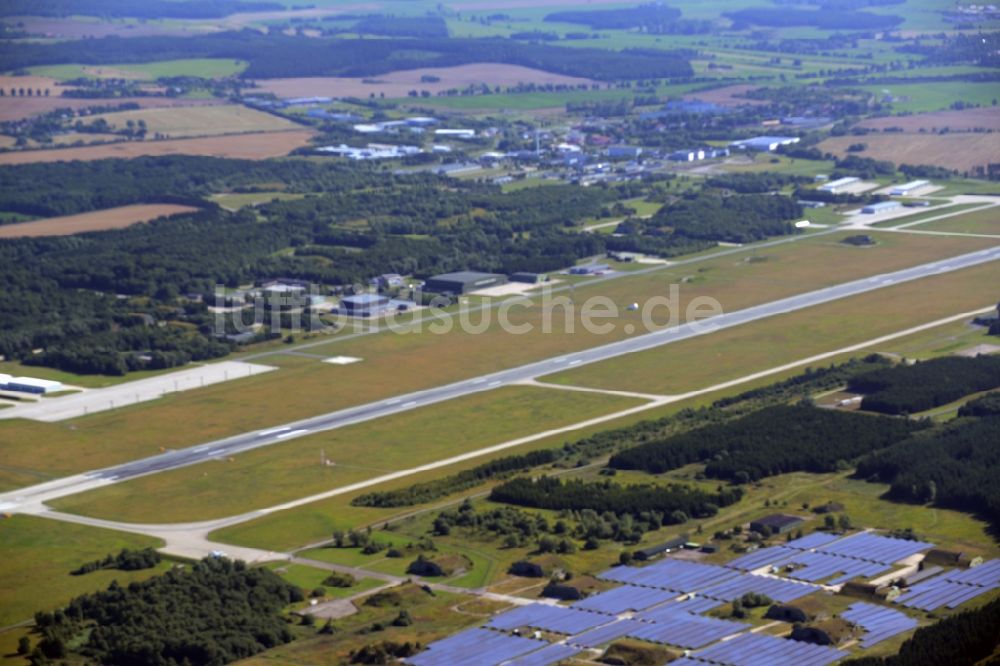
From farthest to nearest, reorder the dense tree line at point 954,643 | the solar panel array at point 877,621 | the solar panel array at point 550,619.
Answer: the solar panel array at point 550,619 < the solar panel array at point 877,621 < the dense tree line at point 954,643

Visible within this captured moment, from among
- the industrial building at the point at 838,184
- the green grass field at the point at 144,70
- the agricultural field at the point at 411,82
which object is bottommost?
the industrial building at the point at 838,184

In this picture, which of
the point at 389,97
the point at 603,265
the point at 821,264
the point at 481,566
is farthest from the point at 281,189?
the point at 481,566

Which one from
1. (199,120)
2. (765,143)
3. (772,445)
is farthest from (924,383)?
(199,120)

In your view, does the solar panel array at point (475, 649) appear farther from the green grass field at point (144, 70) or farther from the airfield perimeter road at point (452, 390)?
the green grass field at point (144, 70)

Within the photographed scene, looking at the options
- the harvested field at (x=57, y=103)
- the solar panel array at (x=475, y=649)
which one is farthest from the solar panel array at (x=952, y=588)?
the harvested field at (x=57, y=103)

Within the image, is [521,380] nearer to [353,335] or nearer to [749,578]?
[353,335]

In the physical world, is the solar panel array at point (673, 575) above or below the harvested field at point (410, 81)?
below

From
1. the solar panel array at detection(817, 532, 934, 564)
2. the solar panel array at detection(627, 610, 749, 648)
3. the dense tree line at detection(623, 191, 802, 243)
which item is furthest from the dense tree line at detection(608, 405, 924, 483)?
the dense tree line at detection(623, 191, 802, 243)
